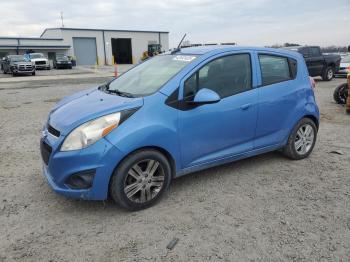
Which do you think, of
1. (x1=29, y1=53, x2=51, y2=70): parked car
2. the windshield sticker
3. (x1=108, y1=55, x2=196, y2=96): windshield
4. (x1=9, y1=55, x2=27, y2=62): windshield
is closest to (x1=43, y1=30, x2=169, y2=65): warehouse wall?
(x1=29, y1=53, x2=51, y2=70): parked car

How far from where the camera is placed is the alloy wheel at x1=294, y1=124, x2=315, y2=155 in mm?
5004

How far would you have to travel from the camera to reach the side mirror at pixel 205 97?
3.64 meters

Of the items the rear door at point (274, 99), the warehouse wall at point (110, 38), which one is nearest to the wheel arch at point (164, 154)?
the rear door at point (274, 99)

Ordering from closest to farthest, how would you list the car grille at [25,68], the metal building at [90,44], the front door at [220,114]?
the front door at [220,114] < the car grille at [25,68] < the metal building at [90,44]

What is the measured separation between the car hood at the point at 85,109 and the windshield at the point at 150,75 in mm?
270

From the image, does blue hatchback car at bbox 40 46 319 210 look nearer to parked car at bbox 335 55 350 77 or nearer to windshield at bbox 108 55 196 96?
windshield at bbox 108 55 196 96

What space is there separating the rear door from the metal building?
42.6 metres

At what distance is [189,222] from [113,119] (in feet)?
4.15

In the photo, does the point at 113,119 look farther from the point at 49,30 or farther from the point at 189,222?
the point at 49,30

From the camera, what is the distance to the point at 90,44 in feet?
165

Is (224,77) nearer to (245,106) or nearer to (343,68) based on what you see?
(245,106)

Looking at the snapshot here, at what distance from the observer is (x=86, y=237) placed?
10.3 ft

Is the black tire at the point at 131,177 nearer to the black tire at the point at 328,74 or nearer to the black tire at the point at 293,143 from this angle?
the black tire at the point at 293,143

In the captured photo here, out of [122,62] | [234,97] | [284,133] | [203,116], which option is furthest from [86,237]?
[122,62]
